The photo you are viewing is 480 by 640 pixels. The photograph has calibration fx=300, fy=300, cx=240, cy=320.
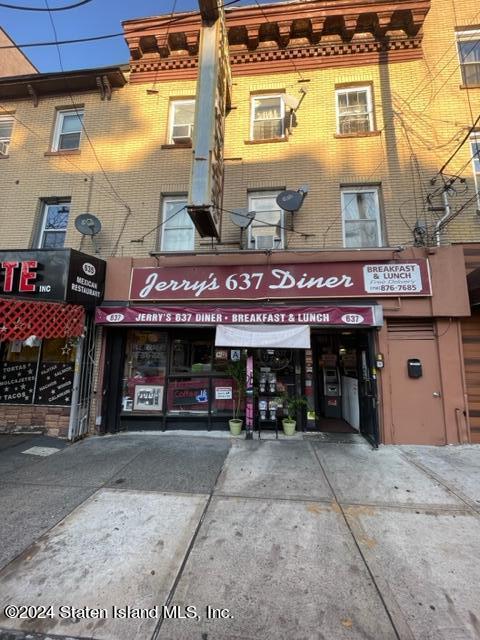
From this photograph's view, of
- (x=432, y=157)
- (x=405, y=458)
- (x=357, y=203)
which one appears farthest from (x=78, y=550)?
(x=432, y=157)

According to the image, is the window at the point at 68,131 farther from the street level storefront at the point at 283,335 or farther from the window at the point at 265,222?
the window at the point at 265,222

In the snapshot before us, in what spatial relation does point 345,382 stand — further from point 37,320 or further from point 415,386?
point 37,320

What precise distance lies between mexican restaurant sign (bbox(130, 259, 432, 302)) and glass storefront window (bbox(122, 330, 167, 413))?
1146 millimetres

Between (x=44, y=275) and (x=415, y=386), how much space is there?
8400 millimetres

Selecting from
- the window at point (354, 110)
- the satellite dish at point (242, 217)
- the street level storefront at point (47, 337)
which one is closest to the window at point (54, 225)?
the street level storefront at point (47, 337)

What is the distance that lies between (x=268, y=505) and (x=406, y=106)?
9733mm

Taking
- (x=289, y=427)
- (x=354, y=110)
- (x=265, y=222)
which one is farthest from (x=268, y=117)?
(x=289, y=427)

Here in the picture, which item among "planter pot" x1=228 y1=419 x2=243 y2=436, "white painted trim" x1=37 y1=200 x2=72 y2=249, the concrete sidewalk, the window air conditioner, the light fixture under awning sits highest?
"white painted trim" x1=37 y1=200 x2=72 y2=249

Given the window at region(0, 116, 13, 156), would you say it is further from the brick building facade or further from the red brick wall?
the red brick wall

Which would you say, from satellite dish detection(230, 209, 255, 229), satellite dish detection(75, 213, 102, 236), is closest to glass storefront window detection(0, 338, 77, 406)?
satellite dish detection(75, 213, 102, 236)

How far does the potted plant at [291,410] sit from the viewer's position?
6.93 meters

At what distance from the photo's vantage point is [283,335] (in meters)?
6.47

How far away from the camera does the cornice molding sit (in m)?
7.89

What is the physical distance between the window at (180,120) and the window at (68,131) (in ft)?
9.04
